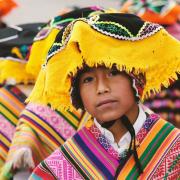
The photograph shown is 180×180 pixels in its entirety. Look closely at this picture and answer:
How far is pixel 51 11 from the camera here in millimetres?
6539

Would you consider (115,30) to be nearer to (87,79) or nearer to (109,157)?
(87,79)

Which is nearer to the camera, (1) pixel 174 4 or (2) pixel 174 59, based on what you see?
(2) pixel 174 59

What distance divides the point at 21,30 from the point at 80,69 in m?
1.14

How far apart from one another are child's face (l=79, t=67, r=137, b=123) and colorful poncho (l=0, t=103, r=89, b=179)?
23.4 inches

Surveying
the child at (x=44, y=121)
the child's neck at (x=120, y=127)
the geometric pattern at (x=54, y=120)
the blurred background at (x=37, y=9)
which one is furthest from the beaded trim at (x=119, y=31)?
the blurred background at (x=37, y=9)

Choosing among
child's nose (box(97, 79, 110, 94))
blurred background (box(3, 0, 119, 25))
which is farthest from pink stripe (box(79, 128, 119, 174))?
blurred background (box(3, 0, 119, 25))

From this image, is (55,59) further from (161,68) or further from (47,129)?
(47,129)

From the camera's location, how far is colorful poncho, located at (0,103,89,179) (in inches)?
107

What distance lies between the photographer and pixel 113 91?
208 centimetres

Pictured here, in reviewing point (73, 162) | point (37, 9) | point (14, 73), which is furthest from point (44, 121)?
point (37, 9)

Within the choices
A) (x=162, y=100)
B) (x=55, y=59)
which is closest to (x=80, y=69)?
(x=55, y=59)

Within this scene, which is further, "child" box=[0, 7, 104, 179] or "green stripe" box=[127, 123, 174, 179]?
"child" box=[0, 7, 104, 179]

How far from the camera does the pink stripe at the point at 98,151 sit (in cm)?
216

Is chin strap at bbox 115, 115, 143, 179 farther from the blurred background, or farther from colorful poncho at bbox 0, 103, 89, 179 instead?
the blurred background
